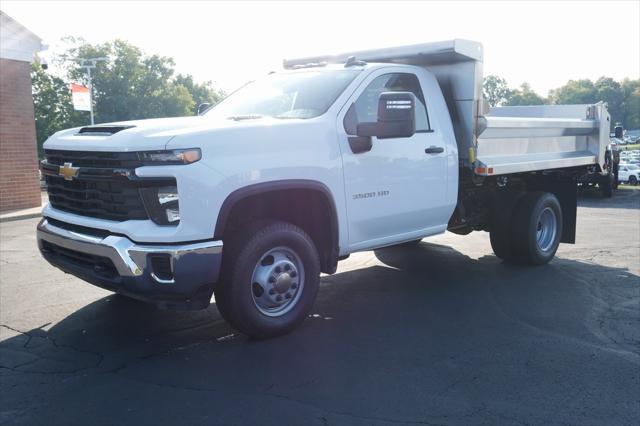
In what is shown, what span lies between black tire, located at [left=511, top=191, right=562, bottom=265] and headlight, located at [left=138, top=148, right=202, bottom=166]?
15.3 ft

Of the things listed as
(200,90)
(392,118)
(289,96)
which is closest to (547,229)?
(392,118)

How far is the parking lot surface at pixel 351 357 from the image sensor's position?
3.60m

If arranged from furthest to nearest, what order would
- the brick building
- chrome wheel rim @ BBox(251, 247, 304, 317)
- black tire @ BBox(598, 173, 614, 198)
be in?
black tire @ BBox(598, 173, 614, 198), the brick building, chrome wheel rim @ BBox(251, 247, 304, 317)

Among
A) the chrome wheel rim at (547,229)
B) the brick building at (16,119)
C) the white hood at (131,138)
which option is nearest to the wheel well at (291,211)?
the white hood at (131,138)

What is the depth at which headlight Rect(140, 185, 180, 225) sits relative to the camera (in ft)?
13.4

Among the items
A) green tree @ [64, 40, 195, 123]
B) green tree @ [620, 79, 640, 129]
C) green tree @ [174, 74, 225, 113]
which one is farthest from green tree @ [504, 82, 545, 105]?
green tree @ [64, 40, 195, 123]

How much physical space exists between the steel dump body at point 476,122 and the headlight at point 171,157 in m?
3.25

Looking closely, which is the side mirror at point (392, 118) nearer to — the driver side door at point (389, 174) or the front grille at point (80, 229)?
the driver side door at point (389, 174)

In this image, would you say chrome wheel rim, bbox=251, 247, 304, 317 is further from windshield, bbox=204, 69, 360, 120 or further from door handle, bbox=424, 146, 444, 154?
door handle, bbox=424, 146, 444, 154

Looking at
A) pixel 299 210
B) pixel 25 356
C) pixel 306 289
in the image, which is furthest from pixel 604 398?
pixel 25 356

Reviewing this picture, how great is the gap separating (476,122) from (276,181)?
9.17 ft

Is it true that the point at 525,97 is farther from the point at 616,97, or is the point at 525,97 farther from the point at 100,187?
the point at 100,187

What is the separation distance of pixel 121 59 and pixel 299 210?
72.4m

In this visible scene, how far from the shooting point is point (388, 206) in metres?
5.49
